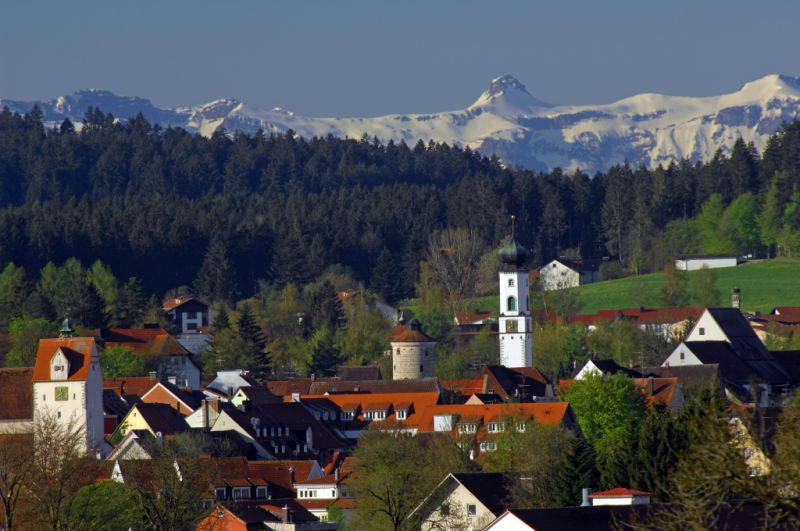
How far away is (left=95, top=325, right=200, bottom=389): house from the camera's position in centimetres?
10931

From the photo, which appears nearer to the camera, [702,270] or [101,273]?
[702,270]

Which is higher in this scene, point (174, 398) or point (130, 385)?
point (130, 385)

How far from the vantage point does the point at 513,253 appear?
115375 mm

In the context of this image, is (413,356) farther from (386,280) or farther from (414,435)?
(386,280)

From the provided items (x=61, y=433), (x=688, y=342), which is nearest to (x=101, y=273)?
(x=688, y=342)

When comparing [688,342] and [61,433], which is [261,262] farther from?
[61,433]

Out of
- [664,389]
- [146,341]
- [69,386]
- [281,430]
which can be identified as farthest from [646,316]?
[69,386]

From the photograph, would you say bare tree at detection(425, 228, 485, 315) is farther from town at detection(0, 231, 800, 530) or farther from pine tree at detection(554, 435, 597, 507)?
pine tree at detection(554, 435, 597, 507)

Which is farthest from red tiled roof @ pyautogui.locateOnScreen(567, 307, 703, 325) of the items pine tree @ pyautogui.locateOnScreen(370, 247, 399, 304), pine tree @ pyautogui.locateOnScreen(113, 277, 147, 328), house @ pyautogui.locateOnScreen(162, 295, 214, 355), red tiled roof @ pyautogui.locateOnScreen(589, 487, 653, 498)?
red tiled roof @ pyautogui.locateOnScreen(589, 487, 653, 498)

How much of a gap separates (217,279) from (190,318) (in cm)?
1618

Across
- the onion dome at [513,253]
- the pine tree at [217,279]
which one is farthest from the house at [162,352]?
the pine tree at [217,279]

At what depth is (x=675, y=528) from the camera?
27.3 metres

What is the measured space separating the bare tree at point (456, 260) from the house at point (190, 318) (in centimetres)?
1682

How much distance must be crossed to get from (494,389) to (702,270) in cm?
4725
